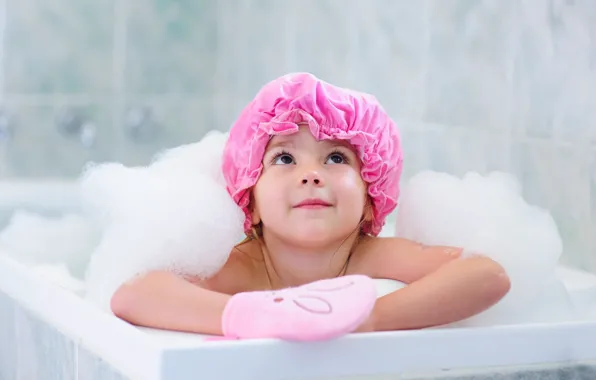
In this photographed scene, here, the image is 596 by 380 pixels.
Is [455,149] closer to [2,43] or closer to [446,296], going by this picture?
[446,296]

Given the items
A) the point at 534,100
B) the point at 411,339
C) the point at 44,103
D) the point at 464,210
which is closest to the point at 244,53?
the point at 44,103

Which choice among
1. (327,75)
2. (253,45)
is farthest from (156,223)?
(253,45)

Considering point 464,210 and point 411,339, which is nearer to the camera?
point 411,339

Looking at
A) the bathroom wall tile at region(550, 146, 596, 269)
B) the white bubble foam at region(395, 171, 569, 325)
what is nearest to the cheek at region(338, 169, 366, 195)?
the white bubble foam at region(395, 171, 569, 325)

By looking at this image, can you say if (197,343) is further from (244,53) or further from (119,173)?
(244,53)

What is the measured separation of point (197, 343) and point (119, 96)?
197 centimetres

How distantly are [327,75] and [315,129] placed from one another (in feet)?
3.47

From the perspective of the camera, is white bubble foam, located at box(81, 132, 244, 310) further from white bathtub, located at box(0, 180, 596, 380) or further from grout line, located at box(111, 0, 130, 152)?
grout line, located at box(111, 0, 130, 152)

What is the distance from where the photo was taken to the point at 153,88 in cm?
288

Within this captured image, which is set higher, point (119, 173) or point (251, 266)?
point (119, 173)

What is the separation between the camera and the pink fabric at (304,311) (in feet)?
3.14

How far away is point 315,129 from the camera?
49.4 inches

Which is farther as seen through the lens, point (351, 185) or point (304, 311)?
point (351, 185)

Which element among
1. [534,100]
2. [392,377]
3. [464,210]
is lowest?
[392,377]
